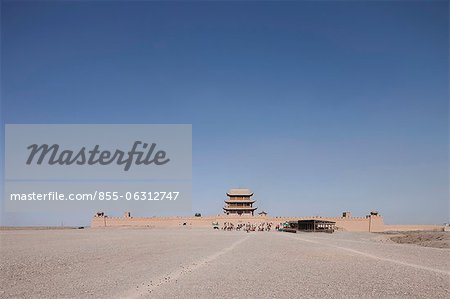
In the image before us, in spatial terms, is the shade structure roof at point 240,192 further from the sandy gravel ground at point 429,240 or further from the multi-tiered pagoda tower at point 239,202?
the sandy gravel ground at point 429,240

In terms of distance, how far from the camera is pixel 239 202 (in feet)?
316

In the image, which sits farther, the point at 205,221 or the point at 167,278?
the point at 205,221

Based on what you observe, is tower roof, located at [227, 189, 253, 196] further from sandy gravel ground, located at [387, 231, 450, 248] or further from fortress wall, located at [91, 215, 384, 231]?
sandy gravel ground, located at [387, 231, 450, 248]

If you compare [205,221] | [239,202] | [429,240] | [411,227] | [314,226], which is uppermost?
[239,202]

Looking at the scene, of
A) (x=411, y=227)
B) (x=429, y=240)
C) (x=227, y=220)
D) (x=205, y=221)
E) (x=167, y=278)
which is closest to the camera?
(x=167, y=278)

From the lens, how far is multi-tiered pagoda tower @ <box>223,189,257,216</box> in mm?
95562

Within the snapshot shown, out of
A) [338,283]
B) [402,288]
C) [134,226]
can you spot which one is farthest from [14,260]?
[134,226]

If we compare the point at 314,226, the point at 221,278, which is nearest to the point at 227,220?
the point at 314,226

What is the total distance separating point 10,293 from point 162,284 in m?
3.93

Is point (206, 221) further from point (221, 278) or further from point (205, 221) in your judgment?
point (221, 278)

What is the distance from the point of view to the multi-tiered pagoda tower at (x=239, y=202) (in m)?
95.6

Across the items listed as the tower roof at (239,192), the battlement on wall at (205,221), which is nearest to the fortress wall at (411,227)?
the battlement on wall at (205,221)

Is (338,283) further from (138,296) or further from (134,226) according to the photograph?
(134,226)

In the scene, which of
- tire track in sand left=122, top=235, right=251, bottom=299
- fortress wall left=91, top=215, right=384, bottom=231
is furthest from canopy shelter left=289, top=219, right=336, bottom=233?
tire track in sand left=122, top=235, right=251, bottom=299
